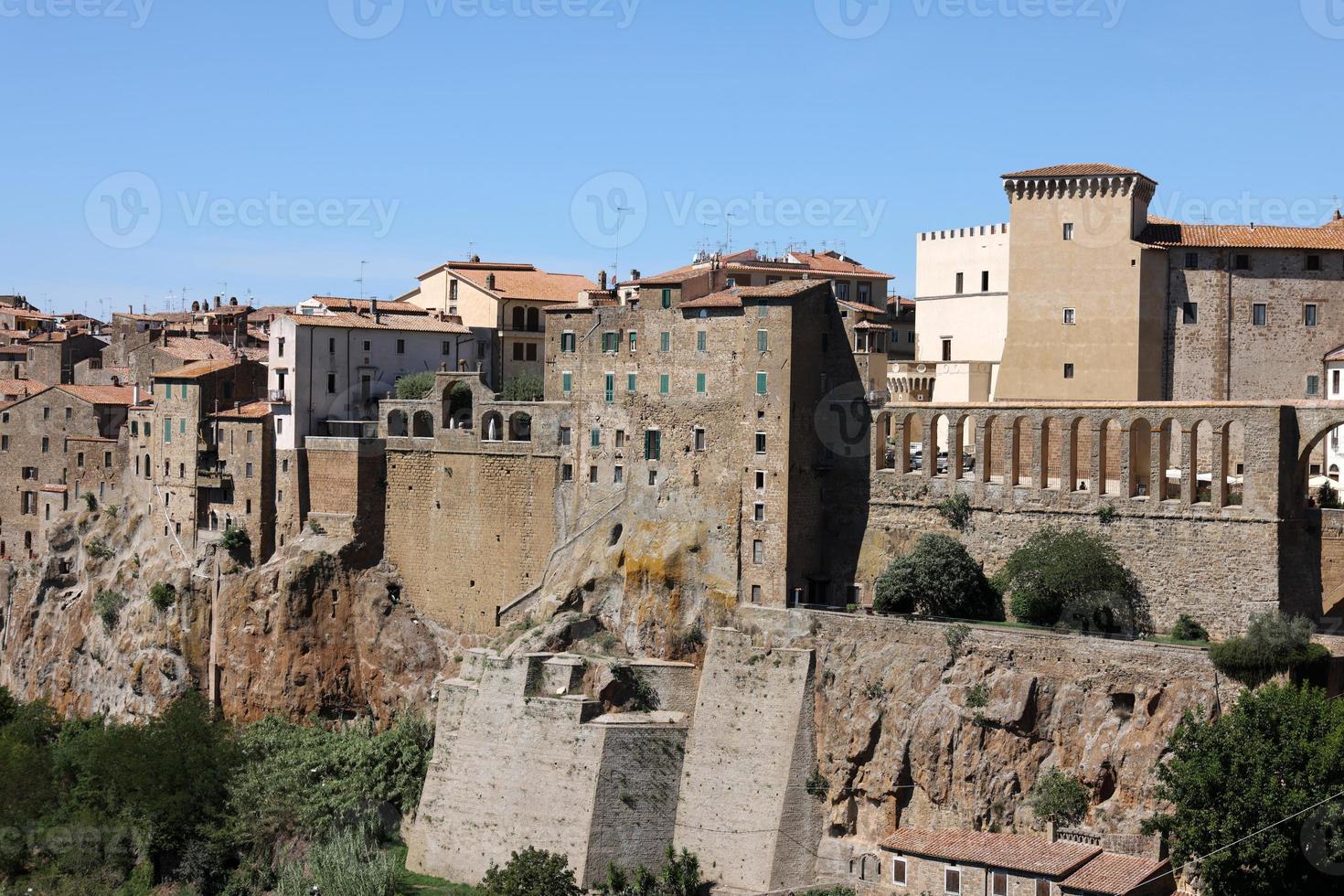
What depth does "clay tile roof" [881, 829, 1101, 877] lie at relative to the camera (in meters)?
42.4

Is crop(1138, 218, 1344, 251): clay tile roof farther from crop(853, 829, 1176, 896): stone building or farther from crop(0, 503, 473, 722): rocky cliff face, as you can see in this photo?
crop(0, 503, 473, 722): rocky cliff face

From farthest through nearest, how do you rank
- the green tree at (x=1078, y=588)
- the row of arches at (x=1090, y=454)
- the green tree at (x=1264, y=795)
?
the row of arches at (x=1090, y=454) → the green tree at (x=1078, y=588) → the green tree at (x=1264, y=795)

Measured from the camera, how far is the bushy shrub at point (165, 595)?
215ft

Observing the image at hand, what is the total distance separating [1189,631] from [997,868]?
8345 mm

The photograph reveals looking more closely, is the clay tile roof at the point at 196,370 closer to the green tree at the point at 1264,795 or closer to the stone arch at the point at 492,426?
the stone arch at the point at 492,426

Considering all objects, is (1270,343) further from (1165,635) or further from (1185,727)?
(1185,727)

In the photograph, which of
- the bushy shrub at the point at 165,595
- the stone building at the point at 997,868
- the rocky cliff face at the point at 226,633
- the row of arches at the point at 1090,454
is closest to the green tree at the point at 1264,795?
the stone building at the point at 997,868

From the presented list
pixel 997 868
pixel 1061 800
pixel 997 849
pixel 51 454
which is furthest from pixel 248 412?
pixel 1061 800

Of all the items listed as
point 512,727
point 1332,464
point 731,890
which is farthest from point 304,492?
point 1332,464

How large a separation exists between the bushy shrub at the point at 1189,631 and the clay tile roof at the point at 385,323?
31919mm

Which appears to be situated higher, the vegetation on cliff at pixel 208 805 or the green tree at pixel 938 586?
the green tree at pixel 938 586

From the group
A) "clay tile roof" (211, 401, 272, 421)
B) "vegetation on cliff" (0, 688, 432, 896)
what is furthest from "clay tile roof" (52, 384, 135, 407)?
"vegetation on cliff" (0, 688, 432, 896)

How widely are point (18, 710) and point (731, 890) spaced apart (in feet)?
109

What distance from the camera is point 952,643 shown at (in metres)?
47.5
